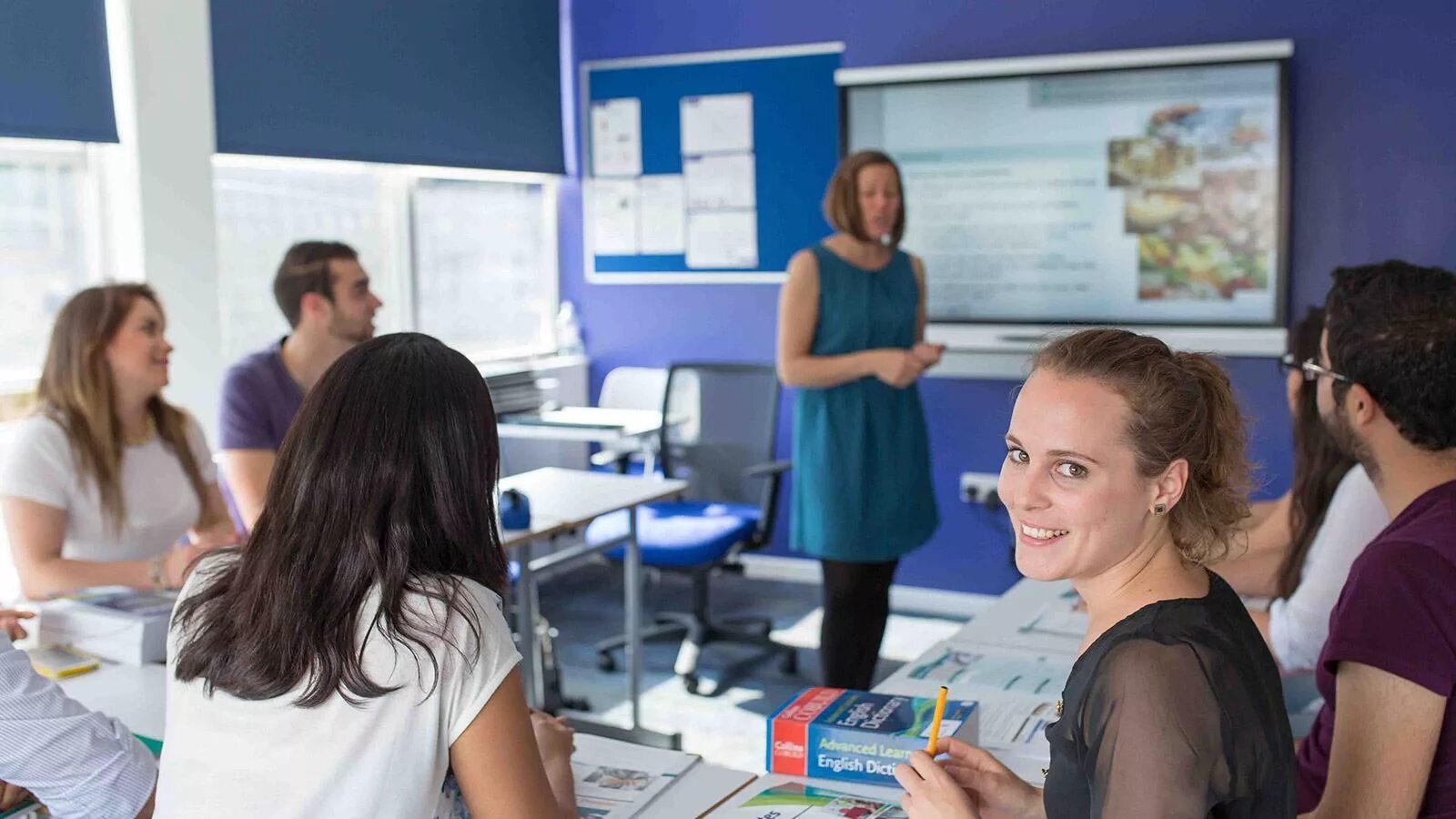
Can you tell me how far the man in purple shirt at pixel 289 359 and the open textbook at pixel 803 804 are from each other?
1.75m

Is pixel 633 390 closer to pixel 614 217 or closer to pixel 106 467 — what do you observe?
pixel 614 217

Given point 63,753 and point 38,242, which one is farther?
point 38,242

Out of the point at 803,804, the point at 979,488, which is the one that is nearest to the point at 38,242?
the point at 803,804

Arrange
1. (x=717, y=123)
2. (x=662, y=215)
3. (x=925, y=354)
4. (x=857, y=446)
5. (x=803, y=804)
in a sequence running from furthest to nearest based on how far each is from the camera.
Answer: (x=662, y=215)
(x=717, y=123)
(x=857, y=446)
(x=925, y=354)
(x=803, y=804)

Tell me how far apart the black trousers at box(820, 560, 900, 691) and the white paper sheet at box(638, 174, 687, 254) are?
253cm

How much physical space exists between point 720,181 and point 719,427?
1.12 metres

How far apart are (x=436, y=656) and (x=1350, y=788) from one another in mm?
1019

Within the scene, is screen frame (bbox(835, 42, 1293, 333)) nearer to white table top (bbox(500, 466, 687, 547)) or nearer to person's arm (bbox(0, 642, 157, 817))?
white table top (bbox(500, 466, 687, 547))

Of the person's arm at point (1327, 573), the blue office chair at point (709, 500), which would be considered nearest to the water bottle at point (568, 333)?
the blue office chair at point (709, 500)

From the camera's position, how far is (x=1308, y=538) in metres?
2.35

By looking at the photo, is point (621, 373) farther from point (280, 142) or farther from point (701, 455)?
point (280, 142)

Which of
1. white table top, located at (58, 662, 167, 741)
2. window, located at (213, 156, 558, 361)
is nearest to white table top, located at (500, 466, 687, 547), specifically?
white table top, located at (58, 662, 167, 741)

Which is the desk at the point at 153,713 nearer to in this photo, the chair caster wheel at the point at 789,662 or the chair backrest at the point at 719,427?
the chair caster wheel at the point at 789,662

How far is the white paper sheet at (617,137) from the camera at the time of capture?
→ 564 cm
